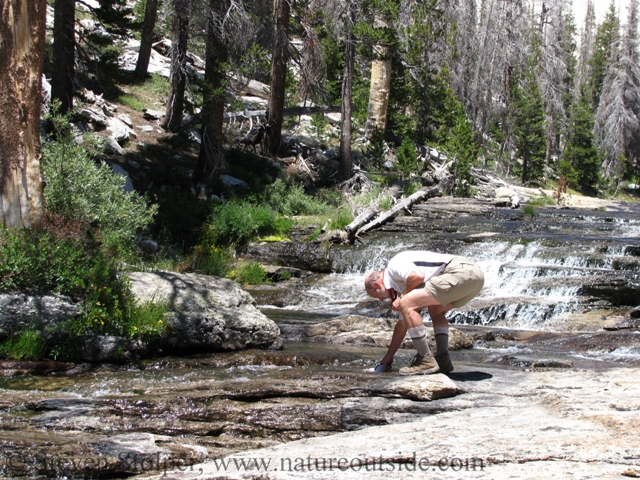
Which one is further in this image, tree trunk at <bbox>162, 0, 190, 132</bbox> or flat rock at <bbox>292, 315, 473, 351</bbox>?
tree trunk at <bbox>162, 0, 190, 132</bbox>

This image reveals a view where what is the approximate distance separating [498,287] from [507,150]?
33969 millimetres

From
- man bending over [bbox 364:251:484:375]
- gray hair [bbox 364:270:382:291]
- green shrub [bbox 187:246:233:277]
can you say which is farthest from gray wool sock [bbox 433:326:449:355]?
green shrub [bbox 187:246:233:277]

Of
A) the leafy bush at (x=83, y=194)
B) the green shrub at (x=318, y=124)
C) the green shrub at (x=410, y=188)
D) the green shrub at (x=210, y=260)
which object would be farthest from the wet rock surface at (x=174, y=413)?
the green shrub at (x=318, y=124)

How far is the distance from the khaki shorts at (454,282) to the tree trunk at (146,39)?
21799 millimetres

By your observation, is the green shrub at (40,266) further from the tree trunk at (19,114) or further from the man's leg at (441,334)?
the man's leg at (441,334)

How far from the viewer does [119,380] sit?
6859 millimetres

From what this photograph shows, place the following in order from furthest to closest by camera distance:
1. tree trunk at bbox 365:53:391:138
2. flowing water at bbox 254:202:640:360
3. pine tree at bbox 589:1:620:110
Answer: pine tree at bbox 589:1:620:110, tree trunk at bbox 365:53:391:138, flowing water at bbox 254:202:640:360

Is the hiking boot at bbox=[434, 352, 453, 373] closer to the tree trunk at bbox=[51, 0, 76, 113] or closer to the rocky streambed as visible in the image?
the rocky streambed

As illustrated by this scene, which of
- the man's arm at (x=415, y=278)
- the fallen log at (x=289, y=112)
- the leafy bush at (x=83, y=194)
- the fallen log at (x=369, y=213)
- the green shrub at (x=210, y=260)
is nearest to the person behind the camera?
the man's arm at (x=415, y=278)

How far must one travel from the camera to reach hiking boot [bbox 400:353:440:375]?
6598mm

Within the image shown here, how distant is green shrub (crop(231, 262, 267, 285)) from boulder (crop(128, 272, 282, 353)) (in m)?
6.18

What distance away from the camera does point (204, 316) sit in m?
8.63

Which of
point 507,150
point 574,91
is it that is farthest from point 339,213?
point 574,91

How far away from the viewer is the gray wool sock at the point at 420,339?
253 inches
